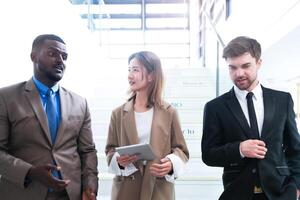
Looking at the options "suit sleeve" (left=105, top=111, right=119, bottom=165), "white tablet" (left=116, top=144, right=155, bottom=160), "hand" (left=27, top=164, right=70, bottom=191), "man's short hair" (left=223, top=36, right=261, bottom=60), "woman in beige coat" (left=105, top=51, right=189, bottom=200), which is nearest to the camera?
"hand" (left=27, top=164, right=70, bottom=191)

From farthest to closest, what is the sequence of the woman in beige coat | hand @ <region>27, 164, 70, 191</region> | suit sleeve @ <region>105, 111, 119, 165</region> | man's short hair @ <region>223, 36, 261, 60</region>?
suit sleeve @ <region>105, 111, 119, 165</region> → the woman in beige coat → man's short hair @ <region>223, 36, 261, 60</region> → hand @ <region>27, 164, 70, 191</region>

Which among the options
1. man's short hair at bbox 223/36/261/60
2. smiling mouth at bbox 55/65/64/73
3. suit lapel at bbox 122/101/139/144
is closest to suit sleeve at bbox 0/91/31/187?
smiling mouth at bbox 55/65/64/73

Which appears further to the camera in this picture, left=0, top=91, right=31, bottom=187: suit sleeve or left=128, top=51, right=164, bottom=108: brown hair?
left=128, top=51, right=164, bottom=108: brown hair

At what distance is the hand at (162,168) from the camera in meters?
1.68

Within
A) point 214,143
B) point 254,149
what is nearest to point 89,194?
point 214,143

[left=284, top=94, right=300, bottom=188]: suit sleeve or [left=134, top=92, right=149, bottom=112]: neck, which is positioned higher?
[left=134, top=92, right=149, bottom=112]: neck

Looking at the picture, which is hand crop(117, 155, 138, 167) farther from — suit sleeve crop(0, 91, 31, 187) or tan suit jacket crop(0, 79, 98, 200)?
suit sleeve crop(0, 91, 31, 187)

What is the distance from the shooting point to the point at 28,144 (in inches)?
60.1

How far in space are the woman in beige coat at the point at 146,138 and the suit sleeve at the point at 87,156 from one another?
13 centimetres

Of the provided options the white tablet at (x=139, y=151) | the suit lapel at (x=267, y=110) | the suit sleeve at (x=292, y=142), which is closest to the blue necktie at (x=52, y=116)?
the white tablet at (x=139, y=151)

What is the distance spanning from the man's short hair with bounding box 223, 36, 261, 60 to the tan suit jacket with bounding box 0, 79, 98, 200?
884 mm

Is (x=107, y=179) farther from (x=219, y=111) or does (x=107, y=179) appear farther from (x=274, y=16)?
(x=274, y=16)

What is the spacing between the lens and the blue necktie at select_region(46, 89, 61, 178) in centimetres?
157

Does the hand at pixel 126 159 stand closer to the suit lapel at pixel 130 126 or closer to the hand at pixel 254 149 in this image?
the suit lapel at pixel 130 126
